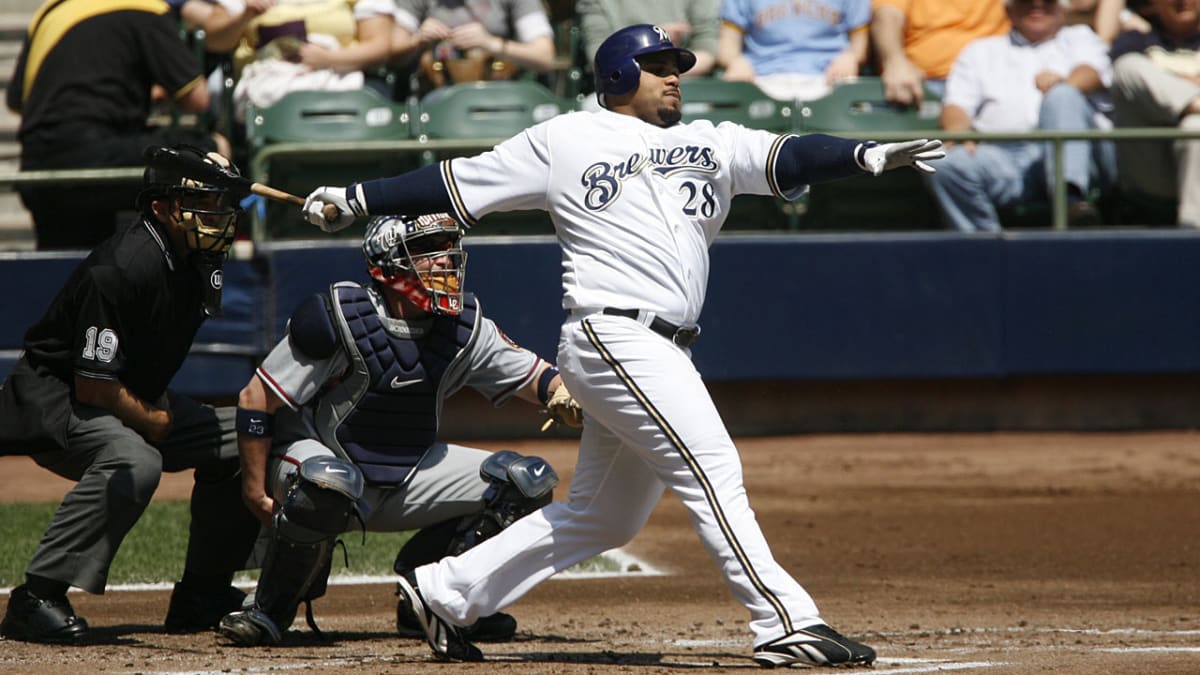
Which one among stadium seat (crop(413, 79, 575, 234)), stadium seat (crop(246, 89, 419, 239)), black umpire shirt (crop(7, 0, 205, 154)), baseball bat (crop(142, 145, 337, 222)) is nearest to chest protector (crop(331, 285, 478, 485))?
baseball bat (crop(142, 145, 337, 222))

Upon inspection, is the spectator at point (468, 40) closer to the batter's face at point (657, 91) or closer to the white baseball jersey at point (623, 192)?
the batter's face at point (657, 91)

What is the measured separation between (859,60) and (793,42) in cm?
42

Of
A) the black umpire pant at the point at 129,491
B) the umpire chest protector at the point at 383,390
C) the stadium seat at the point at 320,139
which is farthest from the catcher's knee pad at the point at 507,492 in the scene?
the stadium seat at the point at 320,139

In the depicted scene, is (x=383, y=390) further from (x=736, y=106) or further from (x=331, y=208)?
(x=736, y=106)

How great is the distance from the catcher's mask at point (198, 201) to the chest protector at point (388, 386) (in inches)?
18.0

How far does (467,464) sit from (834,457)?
14.6ft

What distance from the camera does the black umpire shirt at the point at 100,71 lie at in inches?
328

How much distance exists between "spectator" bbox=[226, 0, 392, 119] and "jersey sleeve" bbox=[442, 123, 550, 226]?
16.0 feet

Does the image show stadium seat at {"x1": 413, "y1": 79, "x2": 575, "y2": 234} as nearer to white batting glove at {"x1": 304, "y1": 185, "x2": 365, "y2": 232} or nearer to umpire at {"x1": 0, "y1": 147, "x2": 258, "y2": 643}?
umpire at {"x1": 0, "y1": 147, "x2": 258, "y2": 643}

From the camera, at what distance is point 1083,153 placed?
9289mm

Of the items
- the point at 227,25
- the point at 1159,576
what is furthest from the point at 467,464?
the point at 227,25

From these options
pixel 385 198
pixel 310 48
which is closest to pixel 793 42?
pixel 310 48

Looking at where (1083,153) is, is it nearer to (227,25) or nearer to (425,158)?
(425,158)

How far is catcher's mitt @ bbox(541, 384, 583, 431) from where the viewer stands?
484 cm
